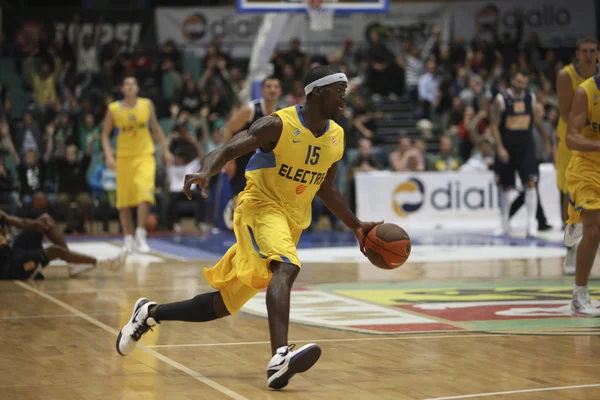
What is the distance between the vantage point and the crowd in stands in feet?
58.6

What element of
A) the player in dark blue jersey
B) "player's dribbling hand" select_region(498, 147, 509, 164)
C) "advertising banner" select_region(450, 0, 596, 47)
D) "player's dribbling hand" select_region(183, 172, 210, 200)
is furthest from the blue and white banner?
"player's dribbling hand" select_region(183, 172, 210, 200)

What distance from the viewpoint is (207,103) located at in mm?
21781

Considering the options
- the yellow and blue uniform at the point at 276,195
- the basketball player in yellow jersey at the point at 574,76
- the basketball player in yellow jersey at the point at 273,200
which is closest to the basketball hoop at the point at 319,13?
the basketball player in yellow jersey at the point at 574,76

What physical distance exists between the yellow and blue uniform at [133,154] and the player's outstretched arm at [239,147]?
7293 millimetres

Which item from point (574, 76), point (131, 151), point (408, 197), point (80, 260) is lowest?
point (408, 197)

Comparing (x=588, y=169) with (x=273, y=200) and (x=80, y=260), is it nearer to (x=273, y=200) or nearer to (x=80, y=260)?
(x=273, y=200)

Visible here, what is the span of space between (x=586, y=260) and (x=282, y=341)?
331cm

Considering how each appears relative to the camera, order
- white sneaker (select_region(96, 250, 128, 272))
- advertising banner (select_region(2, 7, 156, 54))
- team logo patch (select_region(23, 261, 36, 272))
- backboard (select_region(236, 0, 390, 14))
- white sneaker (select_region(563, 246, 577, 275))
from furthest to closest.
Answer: advertising banner (select_region(2, 7, 156, 54))
backboard (select_region(236, 0, 390, 14))
white sneaker (select_region(96, 250, 128, 272))
team logo patch (select_region(23, 261, 36, 272))
white sneaker (select_region(563, 246, 577, 275))

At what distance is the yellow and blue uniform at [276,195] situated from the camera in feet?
19.1

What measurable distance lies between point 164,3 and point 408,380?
24.9 meters

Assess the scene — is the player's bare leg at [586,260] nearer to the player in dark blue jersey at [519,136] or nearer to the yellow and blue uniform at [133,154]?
the yellow and blue uniform at [133,154]

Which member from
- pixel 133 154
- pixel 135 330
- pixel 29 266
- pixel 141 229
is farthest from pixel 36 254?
pixel 135 330

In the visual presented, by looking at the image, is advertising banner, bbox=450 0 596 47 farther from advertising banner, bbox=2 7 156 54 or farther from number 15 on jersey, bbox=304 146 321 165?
number 15 on jersey, bbox=304 146 321 165

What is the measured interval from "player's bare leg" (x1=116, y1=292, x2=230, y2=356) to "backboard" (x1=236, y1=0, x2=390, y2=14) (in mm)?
11488
